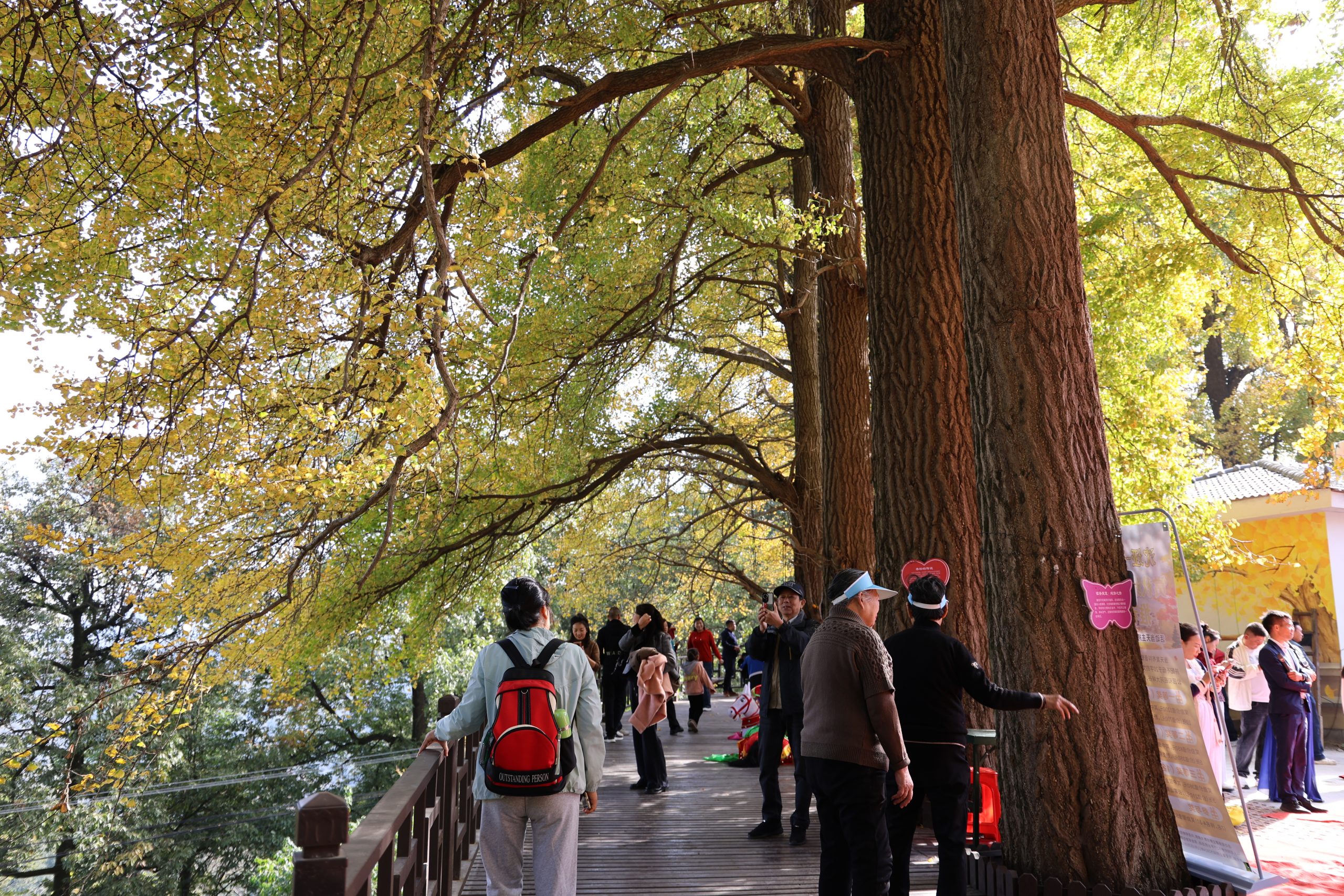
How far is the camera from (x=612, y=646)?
46.4ft

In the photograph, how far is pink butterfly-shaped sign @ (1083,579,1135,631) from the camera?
199 inches

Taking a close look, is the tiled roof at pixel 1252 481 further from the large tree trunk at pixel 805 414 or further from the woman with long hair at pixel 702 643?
the woman with long hair at pixel 702 643

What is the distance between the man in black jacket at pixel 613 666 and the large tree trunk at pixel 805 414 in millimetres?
2701

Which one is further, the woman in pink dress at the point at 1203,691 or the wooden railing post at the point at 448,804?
the woman in pink dress at the point at 1203,691

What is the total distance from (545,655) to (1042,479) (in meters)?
2.76

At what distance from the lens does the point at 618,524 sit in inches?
918

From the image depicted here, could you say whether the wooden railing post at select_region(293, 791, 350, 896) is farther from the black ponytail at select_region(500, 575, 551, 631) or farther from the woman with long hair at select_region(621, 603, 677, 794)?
the woman with long hair at select_region(621, 603, 677, 794)

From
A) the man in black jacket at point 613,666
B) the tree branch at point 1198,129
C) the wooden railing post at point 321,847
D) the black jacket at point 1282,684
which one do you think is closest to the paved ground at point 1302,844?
the black jacket at point 1282,684

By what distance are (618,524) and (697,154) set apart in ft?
43.6

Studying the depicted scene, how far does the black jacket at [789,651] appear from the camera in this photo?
7.38 metres

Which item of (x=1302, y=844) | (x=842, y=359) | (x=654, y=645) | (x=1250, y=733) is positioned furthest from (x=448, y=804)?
(x=1250, y=733)

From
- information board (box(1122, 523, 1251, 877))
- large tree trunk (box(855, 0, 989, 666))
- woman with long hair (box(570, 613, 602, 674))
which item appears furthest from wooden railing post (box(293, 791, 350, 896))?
woman with long hair (box(570, 613, 602, 674))

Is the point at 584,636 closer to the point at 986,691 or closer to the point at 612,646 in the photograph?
the point at 612,646

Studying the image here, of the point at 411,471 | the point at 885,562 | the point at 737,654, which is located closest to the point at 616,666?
the point at 885,562
